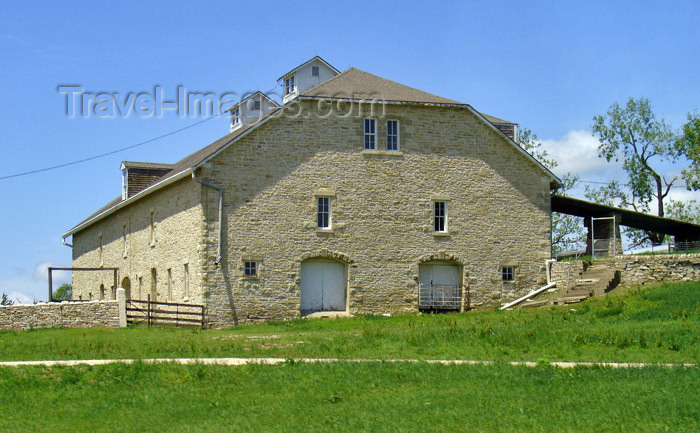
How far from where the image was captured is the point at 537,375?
1553 cm

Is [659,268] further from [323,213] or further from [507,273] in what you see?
[323,213]

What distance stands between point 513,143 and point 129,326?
52.2ft

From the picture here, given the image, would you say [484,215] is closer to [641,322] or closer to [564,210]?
[564,210]

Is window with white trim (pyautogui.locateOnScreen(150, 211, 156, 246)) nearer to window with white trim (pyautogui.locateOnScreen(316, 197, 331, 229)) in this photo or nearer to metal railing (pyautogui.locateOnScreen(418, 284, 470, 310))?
window with white trim (pyautogui.locateOnScreen(316, 197, 331, 229))

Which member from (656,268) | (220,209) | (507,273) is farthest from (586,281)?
(220,209)

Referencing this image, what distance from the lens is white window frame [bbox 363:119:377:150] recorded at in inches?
1314

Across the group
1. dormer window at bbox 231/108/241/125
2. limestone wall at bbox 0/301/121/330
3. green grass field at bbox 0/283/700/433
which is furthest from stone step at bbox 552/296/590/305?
dormer window at bbox 231/108/241/125

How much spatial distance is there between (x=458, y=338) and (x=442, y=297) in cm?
1293

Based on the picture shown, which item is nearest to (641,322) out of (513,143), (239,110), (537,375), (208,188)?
(537,375)

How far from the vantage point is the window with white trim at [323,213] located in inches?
1289

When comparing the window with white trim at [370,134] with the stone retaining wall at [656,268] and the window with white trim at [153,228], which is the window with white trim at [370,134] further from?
the window with white trim at [153,228]

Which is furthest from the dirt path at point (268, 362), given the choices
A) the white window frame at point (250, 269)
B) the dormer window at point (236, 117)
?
the dormer window at point (236, 117)

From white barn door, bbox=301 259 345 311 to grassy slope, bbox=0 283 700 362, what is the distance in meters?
3.15

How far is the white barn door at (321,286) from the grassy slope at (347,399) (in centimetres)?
1542
